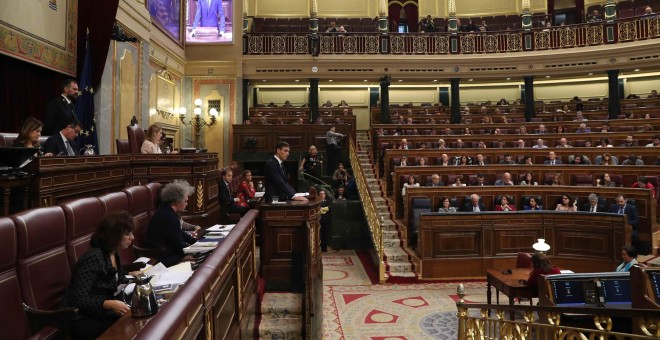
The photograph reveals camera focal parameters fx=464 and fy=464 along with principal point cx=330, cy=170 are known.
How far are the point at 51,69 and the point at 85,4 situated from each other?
1.24m

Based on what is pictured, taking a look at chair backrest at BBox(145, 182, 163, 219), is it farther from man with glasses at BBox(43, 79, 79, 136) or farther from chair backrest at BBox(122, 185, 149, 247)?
man with glasses at BBox(43, 79, 79, 136)

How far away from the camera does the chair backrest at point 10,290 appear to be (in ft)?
5.64

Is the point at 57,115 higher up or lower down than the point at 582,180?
higher up

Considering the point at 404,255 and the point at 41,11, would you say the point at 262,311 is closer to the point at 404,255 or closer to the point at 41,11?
the point at 404,255

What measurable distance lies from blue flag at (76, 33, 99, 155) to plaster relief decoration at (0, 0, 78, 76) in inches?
6.5

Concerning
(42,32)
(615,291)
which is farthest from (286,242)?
(42,32)

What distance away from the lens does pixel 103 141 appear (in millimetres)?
6684

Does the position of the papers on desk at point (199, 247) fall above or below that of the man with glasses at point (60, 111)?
below

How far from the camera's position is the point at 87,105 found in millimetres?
6051

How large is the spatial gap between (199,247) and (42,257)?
1.05 meters

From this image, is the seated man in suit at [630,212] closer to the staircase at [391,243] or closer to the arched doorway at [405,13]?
the staircase at [391,243]

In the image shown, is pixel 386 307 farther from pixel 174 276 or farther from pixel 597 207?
pixel 597 207

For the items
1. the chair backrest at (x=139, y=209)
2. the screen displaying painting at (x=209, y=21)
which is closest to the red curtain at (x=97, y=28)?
the chair backrest at (x=139, y=209)

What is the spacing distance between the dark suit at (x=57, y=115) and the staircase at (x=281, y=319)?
234 centimetres
